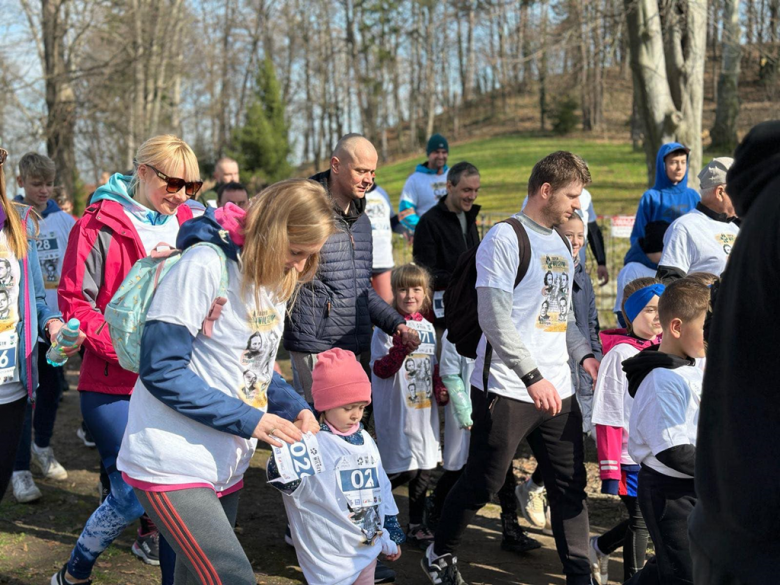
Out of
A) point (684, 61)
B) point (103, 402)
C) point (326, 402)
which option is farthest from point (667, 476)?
point (684, 61)

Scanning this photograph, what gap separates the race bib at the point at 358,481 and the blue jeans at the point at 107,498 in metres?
0.95

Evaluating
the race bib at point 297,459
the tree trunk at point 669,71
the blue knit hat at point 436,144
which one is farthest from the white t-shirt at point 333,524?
the tree trunk at point 669,71

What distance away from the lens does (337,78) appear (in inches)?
2084

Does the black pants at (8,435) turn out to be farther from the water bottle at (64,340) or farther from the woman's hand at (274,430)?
the woman's hand at (274,430)

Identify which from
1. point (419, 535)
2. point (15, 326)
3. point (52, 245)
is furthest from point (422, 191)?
point (15, 326)

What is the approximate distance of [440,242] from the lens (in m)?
6.79

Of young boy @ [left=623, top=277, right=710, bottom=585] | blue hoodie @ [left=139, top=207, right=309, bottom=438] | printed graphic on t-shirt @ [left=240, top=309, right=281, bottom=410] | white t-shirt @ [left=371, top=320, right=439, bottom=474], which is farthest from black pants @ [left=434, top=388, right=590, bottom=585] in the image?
blue hoodie @ [left=139, top=207, right=309, bottom=438]

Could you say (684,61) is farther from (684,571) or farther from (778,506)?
(778,506)

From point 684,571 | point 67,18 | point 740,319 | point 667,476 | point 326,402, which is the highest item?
point 67,18

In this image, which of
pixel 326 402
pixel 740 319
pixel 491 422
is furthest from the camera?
pixel 491 422

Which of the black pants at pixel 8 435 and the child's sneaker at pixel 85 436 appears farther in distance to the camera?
the child's sneaker at pixel 85 436

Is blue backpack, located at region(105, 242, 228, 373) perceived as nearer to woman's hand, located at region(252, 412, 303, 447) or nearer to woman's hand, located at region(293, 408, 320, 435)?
woman's hand, located at region(252, 412, 303, 447)

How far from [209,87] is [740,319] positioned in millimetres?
49295

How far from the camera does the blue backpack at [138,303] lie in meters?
2.87
